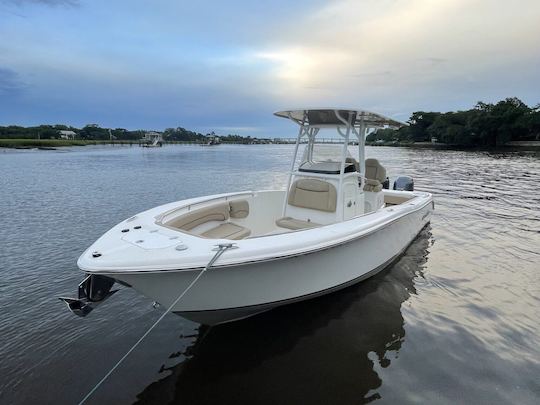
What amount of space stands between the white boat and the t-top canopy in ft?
0.06

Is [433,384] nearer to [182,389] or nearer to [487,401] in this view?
[487,401]

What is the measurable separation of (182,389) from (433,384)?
264 centimetres

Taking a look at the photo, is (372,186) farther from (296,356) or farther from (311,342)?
(296,356)

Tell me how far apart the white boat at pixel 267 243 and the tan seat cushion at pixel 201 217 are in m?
0.02

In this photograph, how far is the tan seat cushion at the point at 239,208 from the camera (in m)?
6.16

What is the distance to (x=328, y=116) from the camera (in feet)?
19.2

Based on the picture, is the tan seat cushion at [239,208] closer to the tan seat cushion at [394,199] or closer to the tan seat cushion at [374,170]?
the tan seat cushion at [374,170]

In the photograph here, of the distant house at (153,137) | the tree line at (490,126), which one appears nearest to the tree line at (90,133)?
the distant house at (153,137)

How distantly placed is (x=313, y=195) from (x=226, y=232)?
1637 millimetres

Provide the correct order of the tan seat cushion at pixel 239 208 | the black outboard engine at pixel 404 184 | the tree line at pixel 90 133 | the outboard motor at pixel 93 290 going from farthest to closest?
the tree line at pixel 90 133, the black outboard engine at pixel 404 184, the tan seat cushion at pixel 239 208, the outboard motor at pixel 93 290

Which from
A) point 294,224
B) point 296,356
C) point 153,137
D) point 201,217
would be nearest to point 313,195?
point 294,224

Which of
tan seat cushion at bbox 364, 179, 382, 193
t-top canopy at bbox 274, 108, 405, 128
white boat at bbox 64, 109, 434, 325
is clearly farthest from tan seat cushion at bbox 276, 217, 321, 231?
t-top canopy at bbox 274, 108, 405, 128

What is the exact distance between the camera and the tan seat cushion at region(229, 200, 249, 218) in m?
6.16

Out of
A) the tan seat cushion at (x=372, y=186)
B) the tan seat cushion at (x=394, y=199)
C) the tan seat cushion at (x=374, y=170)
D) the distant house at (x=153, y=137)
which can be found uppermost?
the distant house at (x=153, y=137)
